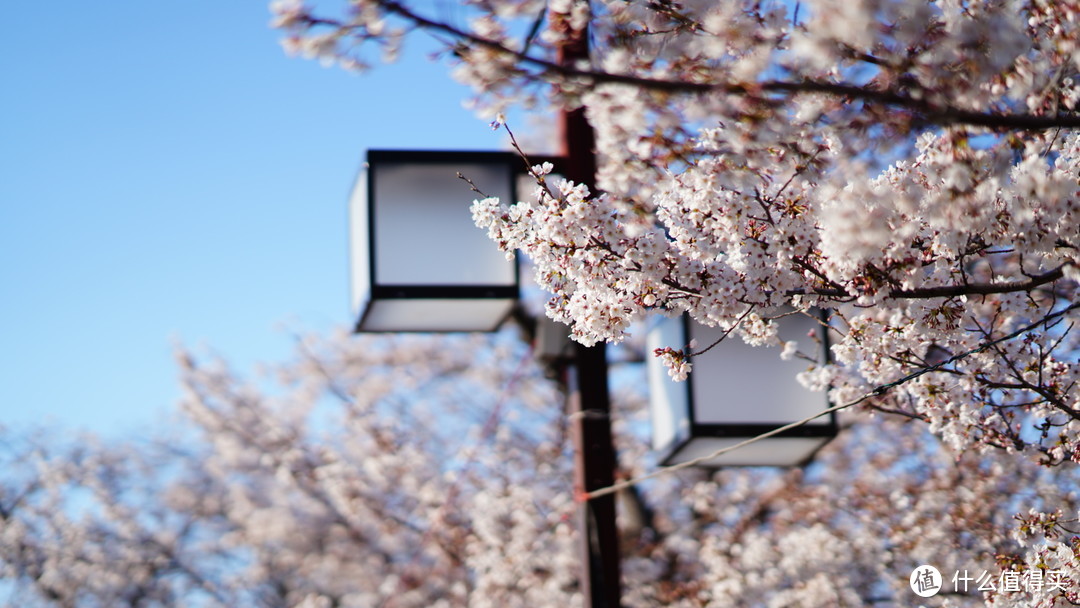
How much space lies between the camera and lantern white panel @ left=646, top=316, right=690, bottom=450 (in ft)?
14.6

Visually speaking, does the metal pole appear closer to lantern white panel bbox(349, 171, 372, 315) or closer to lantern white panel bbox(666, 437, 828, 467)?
lantern white panel bbox(666, 437, 828, 467)

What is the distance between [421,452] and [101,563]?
5467mm

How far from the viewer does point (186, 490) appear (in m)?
18.0

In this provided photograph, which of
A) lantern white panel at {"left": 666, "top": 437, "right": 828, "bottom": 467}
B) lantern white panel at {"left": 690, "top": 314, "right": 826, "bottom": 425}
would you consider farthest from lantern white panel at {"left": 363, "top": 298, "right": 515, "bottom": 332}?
lantern white panel at {"left": 666, "top": 437, "right": 828, "bottom": 467}

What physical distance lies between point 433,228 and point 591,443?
973 millimetres

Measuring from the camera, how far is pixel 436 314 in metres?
4.46

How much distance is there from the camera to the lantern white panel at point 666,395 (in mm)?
4465

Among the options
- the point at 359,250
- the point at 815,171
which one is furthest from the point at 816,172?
the point at 359,250

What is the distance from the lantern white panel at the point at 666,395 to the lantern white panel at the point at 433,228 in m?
0.65

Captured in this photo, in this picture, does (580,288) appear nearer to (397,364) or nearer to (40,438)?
(397,364)

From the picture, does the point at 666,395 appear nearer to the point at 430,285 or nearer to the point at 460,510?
the point at 430,285

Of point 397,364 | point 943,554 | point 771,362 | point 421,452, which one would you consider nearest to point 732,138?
point 771,362

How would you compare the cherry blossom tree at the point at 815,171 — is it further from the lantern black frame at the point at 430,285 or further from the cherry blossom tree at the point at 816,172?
the lantern black frame at the point at 430,285

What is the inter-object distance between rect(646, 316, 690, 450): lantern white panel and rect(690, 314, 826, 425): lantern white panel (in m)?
0.06
